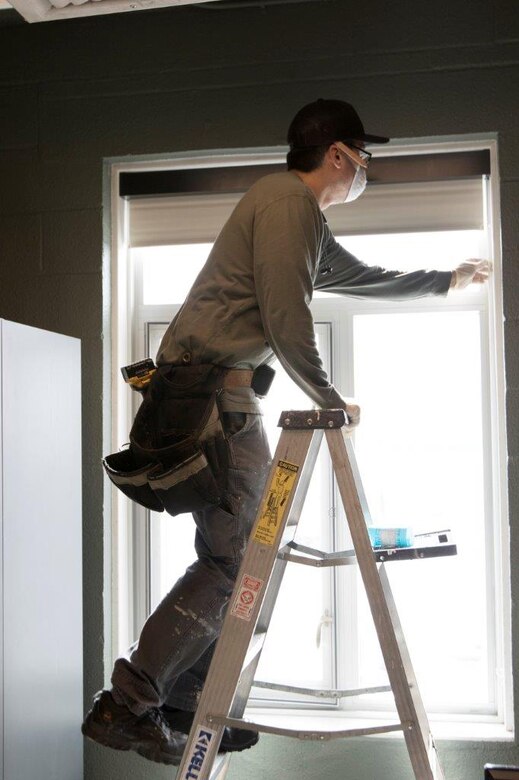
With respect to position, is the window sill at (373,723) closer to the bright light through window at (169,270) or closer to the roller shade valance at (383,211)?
the bright light through window at (169,270)

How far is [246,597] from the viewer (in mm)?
1608

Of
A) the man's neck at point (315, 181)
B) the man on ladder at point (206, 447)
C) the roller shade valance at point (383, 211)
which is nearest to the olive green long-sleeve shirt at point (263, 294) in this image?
the man on ladder at point (206, 447)

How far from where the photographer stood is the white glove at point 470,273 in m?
2.37

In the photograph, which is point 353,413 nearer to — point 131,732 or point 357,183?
point 357,183

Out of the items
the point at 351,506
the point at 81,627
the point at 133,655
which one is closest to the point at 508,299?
the point at 351,506

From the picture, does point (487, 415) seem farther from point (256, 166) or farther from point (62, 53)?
point (62, 53)

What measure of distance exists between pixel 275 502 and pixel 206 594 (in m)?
0.35

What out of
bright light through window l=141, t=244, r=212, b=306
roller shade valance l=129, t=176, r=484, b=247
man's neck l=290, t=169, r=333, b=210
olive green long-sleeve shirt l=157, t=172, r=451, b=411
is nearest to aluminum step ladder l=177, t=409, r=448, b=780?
olive green long-sleeve shirt l=157, t=172, r=451, b=411

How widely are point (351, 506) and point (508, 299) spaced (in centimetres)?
106

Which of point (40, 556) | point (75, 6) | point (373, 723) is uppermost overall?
point (75, 6)

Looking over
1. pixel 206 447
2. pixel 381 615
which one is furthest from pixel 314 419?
pixel 381 615

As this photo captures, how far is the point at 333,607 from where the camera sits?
2.59 meters

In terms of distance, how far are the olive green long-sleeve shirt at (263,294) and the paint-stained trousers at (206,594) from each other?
9 centimetres

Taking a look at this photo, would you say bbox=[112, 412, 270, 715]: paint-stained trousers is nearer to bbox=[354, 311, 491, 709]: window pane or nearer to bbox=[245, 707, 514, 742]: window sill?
bbox=[245, 707, 514, 742]: window sill
